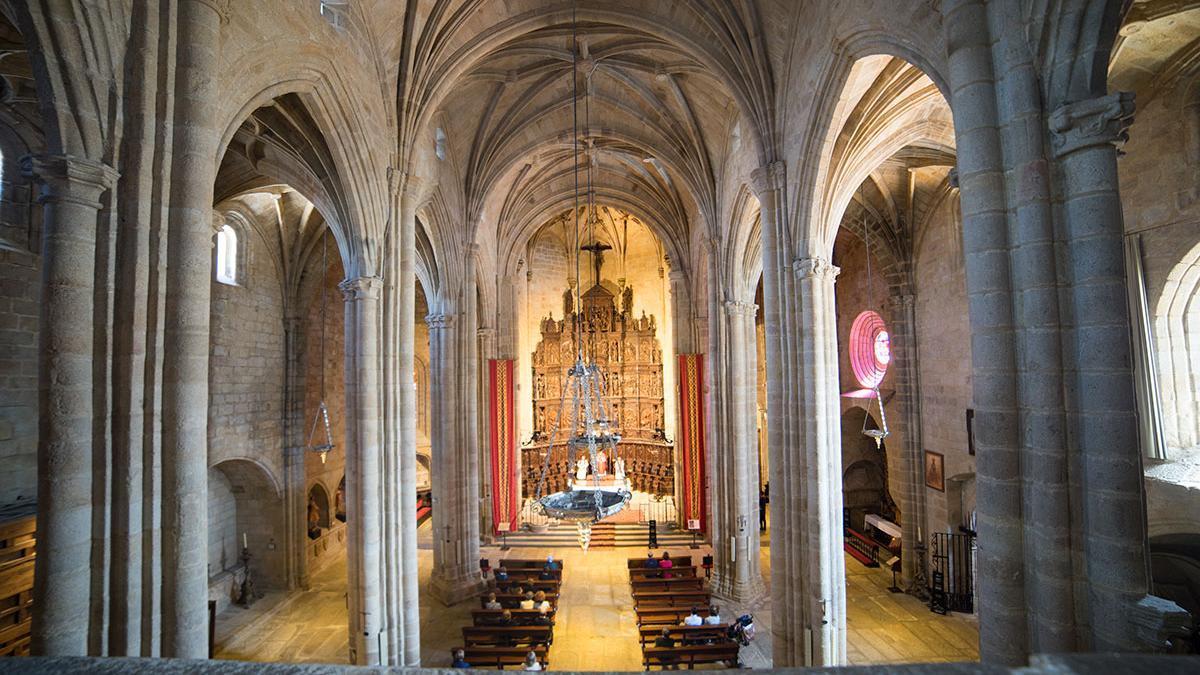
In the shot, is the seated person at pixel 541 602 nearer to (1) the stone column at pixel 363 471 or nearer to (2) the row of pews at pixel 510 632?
(2) the row of pews at pixel 510 632

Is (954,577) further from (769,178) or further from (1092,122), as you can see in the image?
(1092,122)

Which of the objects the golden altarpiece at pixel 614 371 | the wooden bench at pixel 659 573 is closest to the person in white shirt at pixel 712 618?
the wooden bench at pixel 659 573

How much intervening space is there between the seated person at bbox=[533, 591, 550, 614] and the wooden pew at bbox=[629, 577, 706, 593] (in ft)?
7.54

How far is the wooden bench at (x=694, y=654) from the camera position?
10117mm

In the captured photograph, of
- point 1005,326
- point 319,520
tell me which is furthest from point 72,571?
point 319,520

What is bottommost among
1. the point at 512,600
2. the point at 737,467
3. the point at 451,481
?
the point at 512,600

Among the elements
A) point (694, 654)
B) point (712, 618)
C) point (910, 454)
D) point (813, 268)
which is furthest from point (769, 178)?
point (910, 454)

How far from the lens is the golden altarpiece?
26188 millimetres

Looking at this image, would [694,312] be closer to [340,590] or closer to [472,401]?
[472,401]

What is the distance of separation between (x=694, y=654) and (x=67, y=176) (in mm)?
11139

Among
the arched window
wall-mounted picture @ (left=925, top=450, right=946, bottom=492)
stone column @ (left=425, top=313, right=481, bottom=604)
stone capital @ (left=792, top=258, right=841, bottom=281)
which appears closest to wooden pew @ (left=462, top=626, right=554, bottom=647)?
stone column @ (left=425, top=313, right=481, bottom=604)

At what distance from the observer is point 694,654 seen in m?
10.2

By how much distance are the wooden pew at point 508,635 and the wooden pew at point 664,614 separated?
2.19 m

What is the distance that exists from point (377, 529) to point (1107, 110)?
33.7 ft
